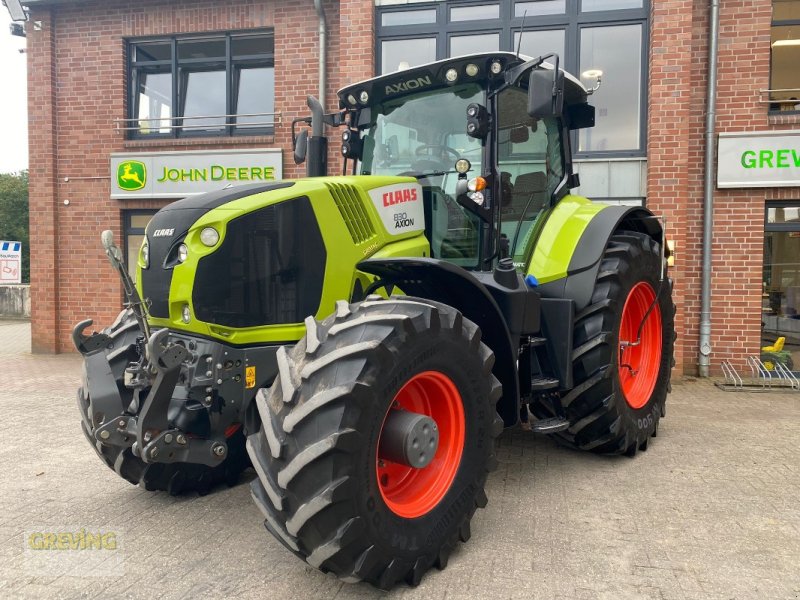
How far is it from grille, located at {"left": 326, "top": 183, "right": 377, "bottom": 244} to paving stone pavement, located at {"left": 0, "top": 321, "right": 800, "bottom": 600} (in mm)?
1589

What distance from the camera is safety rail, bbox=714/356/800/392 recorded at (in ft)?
23.7

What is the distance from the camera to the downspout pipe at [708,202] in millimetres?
7648

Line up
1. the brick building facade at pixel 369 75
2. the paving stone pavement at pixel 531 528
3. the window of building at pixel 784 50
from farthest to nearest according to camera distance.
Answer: the window of building at pixel 784 50
the brick building facade at pixel 369 75
the paving stone pavement at pixel 531 528

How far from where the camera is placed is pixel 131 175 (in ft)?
31.1

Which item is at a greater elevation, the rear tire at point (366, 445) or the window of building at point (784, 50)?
the window of building at point (784, 50)

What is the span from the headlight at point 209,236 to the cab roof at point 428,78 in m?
1.62

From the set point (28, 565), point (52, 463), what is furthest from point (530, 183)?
point (52, 463)

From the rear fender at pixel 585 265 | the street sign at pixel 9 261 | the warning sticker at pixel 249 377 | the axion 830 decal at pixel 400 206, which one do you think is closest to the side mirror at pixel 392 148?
the axion 830 decal at pixel 400 206

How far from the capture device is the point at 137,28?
9.49 meters

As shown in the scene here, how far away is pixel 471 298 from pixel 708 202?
576 centimetres

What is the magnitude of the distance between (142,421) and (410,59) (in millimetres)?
7264

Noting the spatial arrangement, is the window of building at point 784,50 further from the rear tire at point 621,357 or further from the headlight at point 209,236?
the headlight at point 209,236

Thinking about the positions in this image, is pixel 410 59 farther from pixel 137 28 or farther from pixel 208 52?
pixel 137 28

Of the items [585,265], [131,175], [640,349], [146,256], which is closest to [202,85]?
[131,175]
